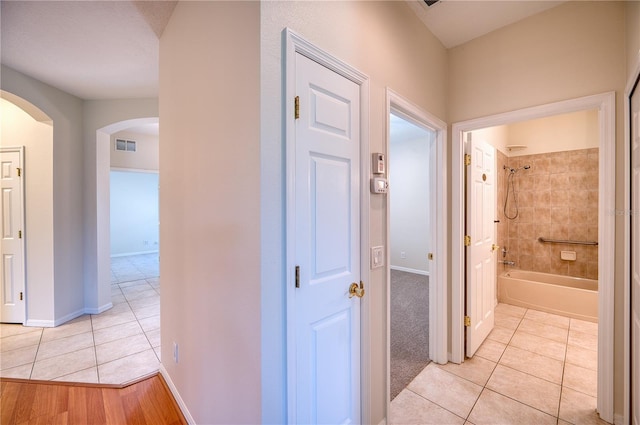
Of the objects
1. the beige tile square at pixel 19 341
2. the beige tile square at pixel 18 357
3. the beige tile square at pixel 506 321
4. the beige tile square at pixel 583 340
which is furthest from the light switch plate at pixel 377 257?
the beige tile square at pixel 19 341

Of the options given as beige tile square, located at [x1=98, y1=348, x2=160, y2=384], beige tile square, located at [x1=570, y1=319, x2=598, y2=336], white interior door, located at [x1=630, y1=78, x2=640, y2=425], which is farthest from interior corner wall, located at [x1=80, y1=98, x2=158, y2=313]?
beige tile square, located at [x1=570, y1=319, x2=598, y2=336]

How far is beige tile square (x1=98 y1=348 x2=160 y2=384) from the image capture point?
217 centimetres

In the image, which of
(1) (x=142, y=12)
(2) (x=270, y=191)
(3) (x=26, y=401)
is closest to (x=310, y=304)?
(2) (x=270, y=191)

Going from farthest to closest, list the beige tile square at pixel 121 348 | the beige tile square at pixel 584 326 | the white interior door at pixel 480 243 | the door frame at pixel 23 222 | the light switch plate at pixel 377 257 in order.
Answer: the door frame at pixel 23 222
the beige tile square at pixel 584 326
the beige tile square at pixel 121 348
the white interior door at pixel 480 243
the light switch plate at pixel 377 257

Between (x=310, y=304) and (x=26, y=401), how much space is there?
246cm

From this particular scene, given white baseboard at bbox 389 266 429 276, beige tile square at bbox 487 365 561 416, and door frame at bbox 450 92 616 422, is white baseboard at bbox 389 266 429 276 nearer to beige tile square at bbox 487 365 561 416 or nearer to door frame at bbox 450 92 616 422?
beige tile square at bbox 487 365 561 416

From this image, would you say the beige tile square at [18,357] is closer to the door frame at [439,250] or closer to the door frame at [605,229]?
the door frame at [439,250]

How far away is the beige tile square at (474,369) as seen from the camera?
2135 millimetres

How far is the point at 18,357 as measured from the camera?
8.23 feet

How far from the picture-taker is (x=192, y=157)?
5.16 ft

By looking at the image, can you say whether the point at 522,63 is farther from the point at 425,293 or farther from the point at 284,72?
the point at 425,293

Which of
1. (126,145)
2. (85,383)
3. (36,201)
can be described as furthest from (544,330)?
(126,145)

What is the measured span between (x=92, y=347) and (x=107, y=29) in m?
3.01

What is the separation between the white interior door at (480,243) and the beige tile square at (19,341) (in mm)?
4501
